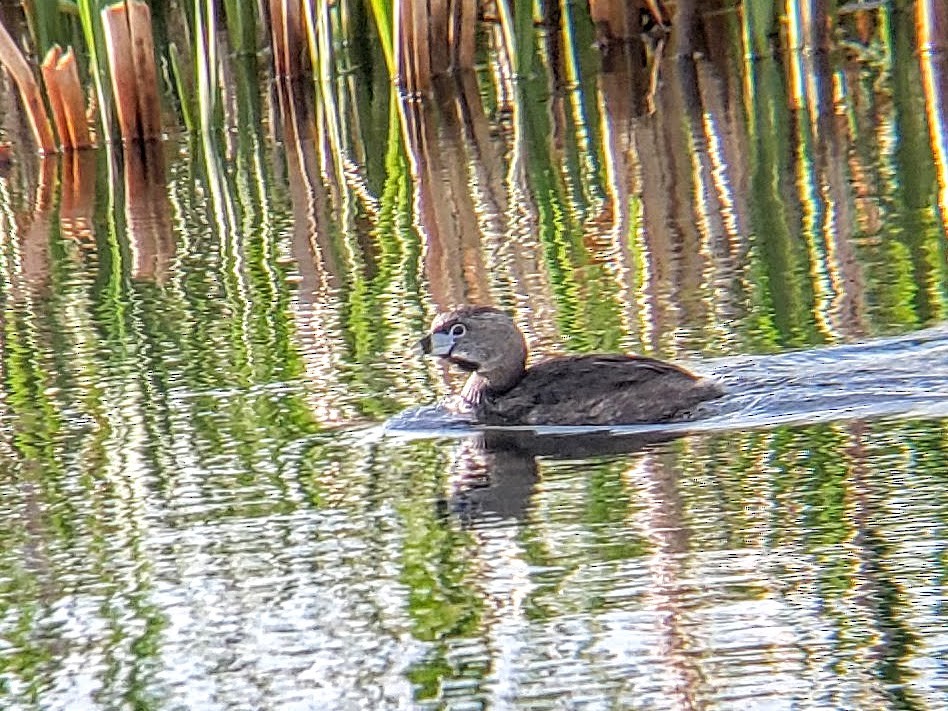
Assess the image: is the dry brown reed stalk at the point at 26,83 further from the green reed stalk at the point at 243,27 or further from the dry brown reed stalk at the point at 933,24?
the dry brown reed stalk at the point at 933,24

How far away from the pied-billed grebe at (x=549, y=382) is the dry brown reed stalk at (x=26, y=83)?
574cm

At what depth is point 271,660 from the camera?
15.4 ft

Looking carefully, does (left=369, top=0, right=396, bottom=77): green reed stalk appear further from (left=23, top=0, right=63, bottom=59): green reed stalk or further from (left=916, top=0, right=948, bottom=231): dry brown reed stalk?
(left=916, top=0, right=948, bottom=231): dry brown reed stalk

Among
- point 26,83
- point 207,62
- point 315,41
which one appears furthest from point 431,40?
point 26,83

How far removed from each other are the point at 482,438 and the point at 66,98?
6.89m

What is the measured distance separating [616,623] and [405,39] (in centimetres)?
990

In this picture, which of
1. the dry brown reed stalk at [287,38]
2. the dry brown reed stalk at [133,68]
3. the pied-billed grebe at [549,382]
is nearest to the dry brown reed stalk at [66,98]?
the dry brown reed stalk at [133,68]

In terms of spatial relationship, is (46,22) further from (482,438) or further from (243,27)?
(482,438)

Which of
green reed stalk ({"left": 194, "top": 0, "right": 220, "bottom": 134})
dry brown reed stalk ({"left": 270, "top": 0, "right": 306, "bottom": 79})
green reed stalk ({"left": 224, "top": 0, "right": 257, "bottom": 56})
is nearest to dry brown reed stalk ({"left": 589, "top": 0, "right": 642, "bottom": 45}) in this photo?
dry brown reed stalk ({"left": 270, "top": 0, "right": 306, "bottom": 79})

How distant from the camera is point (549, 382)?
728 cm

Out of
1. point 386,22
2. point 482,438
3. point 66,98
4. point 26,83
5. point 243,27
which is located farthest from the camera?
point 243,27

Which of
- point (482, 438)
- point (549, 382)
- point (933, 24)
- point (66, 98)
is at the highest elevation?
point (66, 98)

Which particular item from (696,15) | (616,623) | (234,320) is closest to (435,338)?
(234,320)

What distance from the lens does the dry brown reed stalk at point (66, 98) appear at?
12875mm
